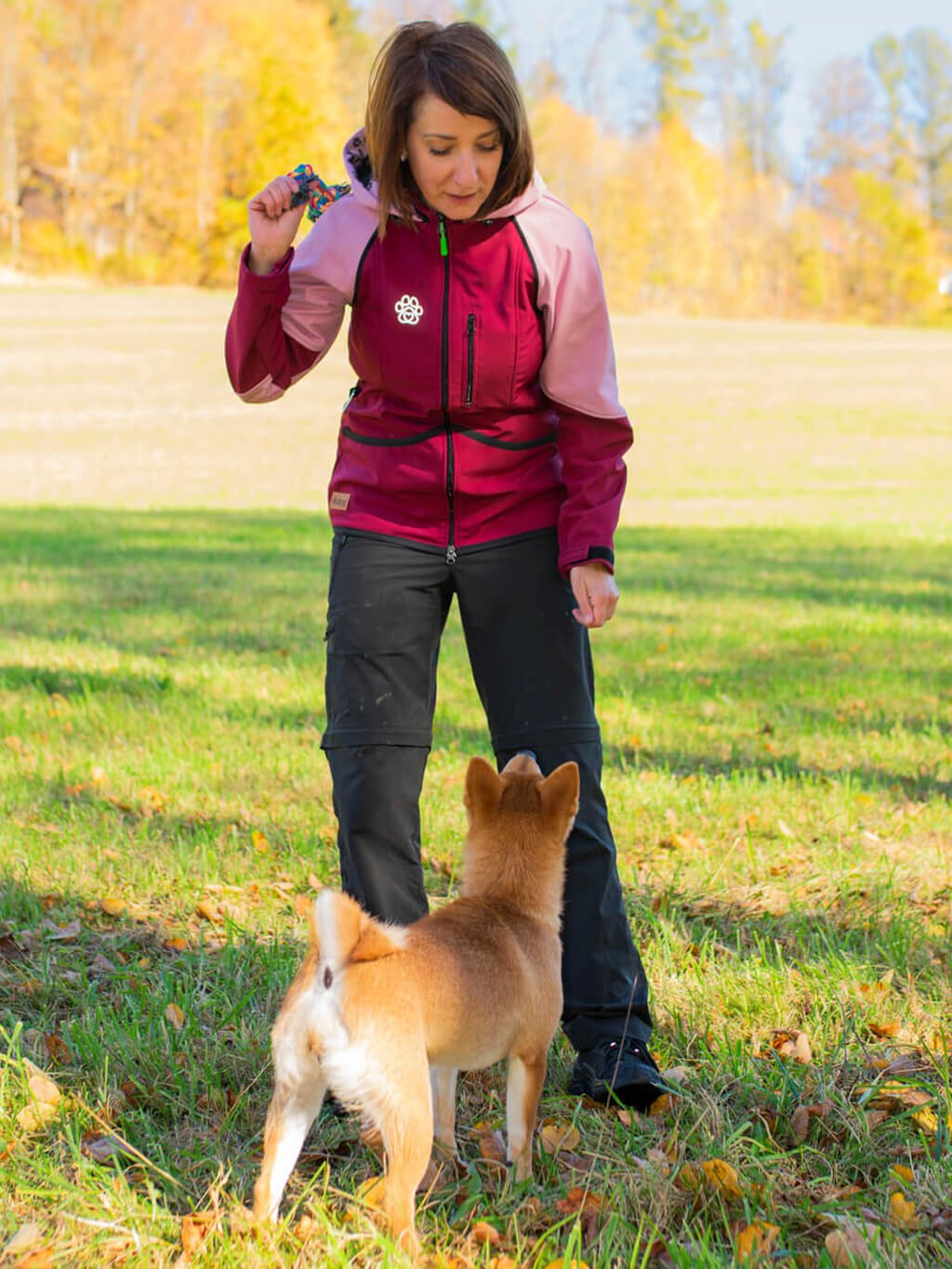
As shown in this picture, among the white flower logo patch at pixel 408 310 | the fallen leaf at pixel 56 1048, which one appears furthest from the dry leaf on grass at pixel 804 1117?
the white flower logo patch at pixel 408 310

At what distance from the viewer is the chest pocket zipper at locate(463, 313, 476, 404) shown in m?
3.17

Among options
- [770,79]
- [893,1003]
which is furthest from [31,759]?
[770,79]

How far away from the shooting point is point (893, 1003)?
374cm

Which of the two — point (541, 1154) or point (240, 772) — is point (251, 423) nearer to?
point (240, 772)

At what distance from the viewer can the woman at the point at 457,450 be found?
314cm

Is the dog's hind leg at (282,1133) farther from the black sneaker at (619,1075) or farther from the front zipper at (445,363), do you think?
the front zipper at (445,363)

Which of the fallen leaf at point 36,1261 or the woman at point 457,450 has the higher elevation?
the woman at point 457,450

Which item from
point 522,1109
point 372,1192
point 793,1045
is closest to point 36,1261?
point 372,1192

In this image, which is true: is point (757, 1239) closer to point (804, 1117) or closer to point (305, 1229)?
point (804, 1117)

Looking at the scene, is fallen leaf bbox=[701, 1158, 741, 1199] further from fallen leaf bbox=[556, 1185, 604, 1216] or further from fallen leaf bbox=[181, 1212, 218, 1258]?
fallen leaf bbox=[181, 1212, 218, 1258]

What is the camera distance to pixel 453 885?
481cm

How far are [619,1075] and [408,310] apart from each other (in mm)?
1857

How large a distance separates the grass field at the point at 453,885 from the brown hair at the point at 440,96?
2105mm

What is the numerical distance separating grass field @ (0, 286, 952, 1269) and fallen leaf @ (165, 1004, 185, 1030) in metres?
0.01
